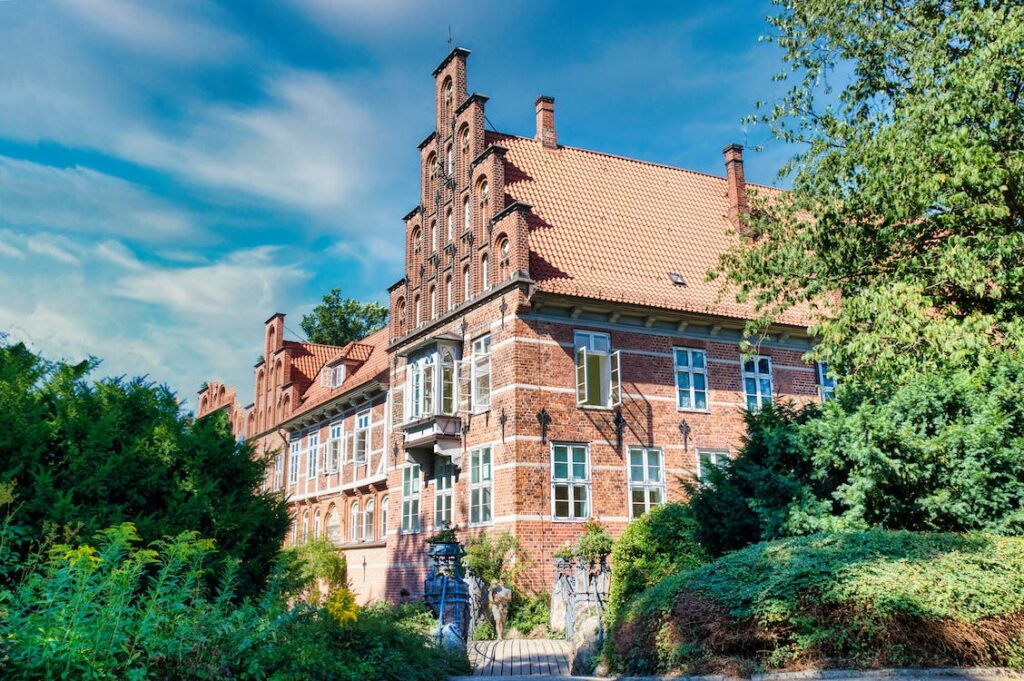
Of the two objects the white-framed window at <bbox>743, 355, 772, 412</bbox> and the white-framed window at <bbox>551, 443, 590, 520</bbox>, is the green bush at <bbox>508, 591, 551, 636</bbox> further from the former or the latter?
the white-framed window at <bbox>743, 355, 772, 412</bbox>

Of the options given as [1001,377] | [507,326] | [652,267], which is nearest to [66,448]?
[1001,377]

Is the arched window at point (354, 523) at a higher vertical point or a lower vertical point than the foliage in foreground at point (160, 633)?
higher

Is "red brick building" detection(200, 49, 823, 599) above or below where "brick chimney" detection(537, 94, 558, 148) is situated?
below

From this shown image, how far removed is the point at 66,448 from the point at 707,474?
28.2 ft

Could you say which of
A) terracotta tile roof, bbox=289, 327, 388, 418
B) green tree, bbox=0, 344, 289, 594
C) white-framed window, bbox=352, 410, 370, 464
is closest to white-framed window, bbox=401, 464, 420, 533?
terracotta tile roof, bbox=289, 327, 388, 418

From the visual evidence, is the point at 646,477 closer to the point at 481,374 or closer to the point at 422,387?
the point at 481,374

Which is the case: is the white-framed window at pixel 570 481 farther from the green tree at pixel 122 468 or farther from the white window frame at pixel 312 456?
the white window frame at pixel 312 456

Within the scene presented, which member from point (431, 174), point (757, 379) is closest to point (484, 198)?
point (431, 174)

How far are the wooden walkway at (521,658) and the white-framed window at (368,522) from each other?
40.3 ft

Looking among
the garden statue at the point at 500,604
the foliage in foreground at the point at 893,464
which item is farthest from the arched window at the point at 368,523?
the foliage in foreground at the point at 893,464

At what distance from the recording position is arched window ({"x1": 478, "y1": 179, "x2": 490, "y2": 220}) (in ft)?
75.0

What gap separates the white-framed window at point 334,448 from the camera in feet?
→ 105

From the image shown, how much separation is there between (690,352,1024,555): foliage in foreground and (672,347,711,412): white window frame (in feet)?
32.2

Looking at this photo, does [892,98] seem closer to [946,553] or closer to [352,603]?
[946,553]
